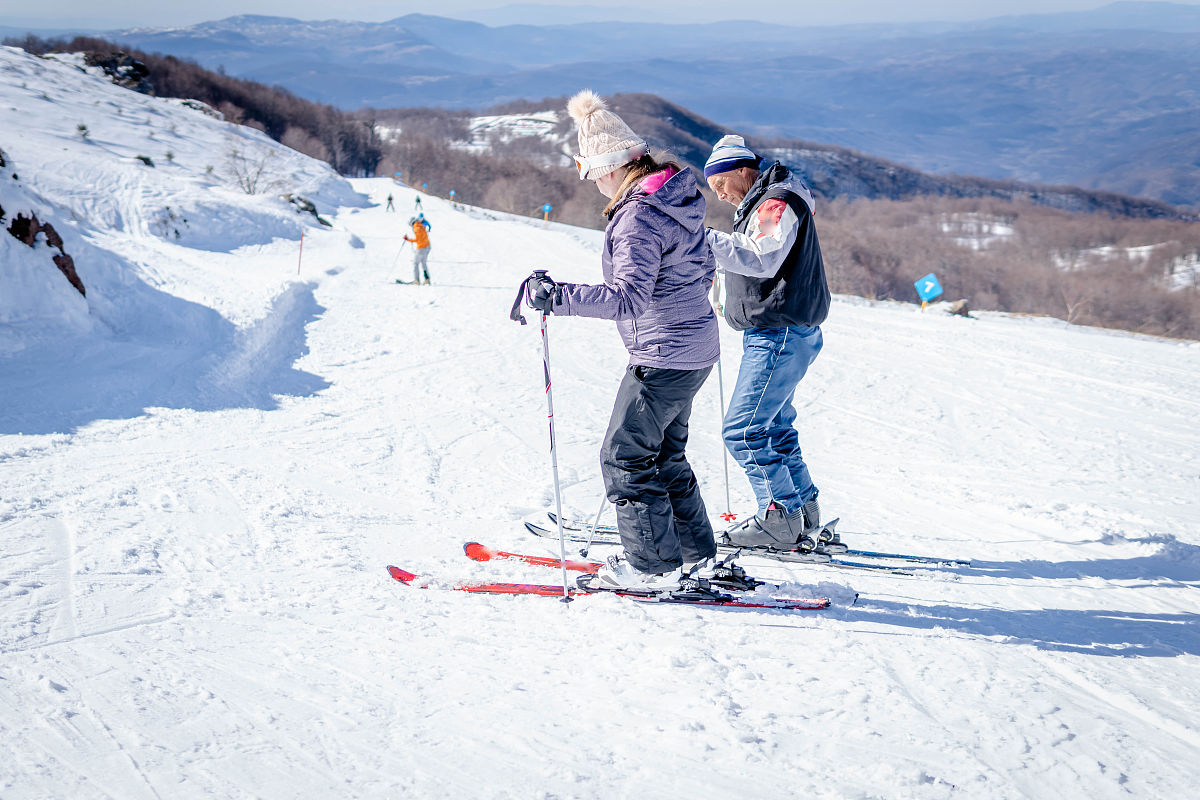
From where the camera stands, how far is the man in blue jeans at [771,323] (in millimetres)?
3250

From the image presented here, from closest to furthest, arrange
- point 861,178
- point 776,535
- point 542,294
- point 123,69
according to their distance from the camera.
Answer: point 542,294 < point 776,535 < point 123,69 < point 861,178

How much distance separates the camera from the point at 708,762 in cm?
207

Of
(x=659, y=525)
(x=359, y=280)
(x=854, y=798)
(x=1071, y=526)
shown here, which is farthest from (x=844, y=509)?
(x=359, y=280)

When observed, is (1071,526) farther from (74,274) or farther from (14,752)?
(74,274)

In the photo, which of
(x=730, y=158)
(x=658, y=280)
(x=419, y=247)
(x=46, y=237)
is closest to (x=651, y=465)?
(x=658, y=280)

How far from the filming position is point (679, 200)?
265cm

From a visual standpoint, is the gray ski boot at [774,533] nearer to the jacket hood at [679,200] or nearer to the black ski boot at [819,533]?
the black ski boot at [819,533]

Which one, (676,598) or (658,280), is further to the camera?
(676,598)

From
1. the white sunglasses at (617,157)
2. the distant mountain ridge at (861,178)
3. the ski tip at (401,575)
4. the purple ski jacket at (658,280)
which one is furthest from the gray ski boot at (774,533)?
the distant mountain ridge at (861,178)

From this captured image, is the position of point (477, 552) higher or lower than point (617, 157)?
lower

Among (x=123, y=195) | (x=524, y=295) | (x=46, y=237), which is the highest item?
(x=524, y=295)

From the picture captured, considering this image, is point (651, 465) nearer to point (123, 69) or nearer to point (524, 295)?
point (524, 295)

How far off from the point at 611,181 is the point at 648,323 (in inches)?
23.1

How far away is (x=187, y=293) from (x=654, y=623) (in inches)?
309
